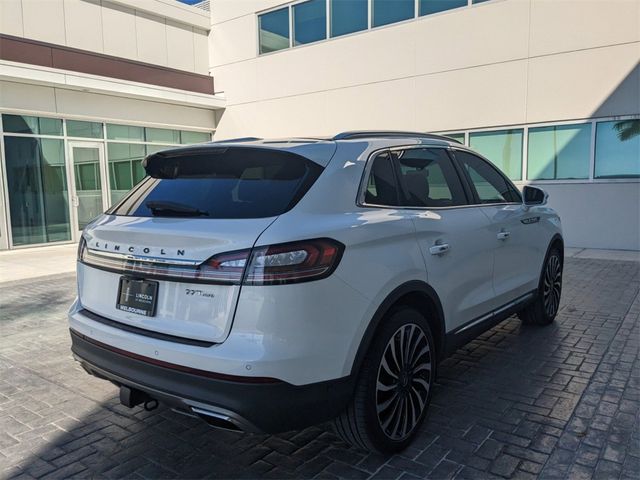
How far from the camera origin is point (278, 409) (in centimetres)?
232

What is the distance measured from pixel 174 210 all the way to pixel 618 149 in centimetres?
1059

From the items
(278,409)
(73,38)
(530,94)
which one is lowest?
(278,409)

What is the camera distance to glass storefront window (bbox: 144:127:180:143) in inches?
603

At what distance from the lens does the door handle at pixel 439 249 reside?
3.13 meters

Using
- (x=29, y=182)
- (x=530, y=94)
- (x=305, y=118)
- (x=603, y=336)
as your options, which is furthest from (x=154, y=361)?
(x=305, y=118)

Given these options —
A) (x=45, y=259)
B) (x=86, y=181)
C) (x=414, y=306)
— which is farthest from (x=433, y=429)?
(x=86, y=181)

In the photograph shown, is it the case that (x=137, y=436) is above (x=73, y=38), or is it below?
below

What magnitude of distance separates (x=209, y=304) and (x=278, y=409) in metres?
0.58

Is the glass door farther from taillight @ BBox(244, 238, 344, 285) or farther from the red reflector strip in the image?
taillight @ BBox(244, 238, 344, 285)

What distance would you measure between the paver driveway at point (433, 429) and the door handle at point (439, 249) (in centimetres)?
113

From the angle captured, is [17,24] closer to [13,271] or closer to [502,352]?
[13,271]

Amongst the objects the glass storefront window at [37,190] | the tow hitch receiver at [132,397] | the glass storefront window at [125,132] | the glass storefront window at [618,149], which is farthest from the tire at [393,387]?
the glass storefront window at [125,132]

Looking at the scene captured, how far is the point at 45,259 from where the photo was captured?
36.2ft

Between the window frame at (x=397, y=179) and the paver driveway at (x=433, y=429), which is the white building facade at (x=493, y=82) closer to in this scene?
the paver driveway at (x=433, y=429)
